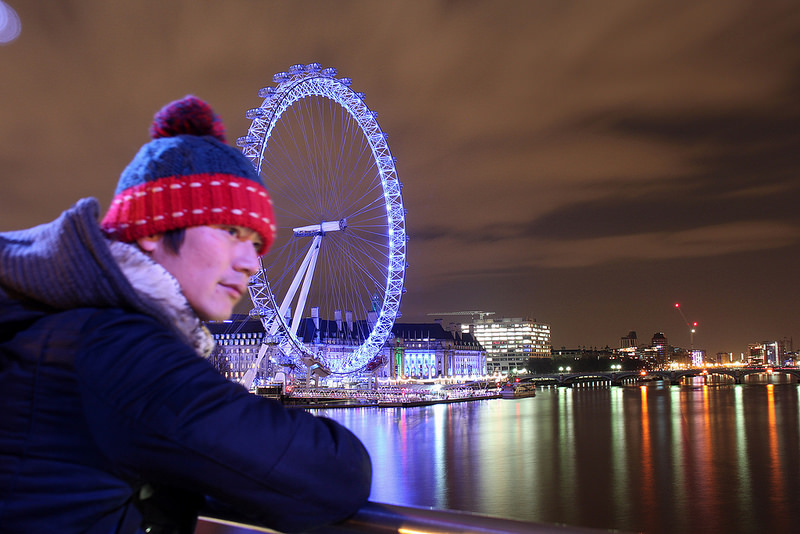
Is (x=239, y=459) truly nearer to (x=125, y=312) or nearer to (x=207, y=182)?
(x=125, y=312)

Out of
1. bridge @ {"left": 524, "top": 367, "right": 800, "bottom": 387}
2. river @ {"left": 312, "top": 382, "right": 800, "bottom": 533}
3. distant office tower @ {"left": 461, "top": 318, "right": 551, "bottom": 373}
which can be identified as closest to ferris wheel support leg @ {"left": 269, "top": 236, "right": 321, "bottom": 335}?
river @ {"left": 312, "top": 382, "right": 800, "bottom": 533}

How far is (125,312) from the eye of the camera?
83 cm

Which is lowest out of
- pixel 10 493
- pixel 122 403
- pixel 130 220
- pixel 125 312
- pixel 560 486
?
pixel 560 486

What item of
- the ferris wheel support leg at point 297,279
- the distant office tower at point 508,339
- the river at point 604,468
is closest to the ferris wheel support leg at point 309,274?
the ferris wheel support leg at point 297,279

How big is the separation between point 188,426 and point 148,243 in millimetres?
316

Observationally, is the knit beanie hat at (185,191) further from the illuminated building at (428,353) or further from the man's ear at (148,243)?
the illuminated building at (428,353)

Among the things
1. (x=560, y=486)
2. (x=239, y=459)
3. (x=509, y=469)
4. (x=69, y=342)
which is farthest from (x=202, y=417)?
(x=509, y=469)

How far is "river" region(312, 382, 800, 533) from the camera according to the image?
15555 millimetres

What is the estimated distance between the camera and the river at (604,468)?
612 inches

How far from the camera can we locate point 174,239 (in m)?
0.95

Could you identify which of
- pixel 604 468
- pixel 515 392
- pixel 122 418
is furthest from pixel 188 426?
pixel 515 392

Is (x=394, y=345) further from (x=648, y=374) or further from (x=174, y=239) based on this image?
(x=174, y=239)

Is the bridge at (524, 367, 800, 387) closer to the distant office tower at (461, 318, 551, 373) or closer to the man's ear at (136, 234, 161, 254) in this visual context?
the distant office tower at (461, 318, 551, 373)

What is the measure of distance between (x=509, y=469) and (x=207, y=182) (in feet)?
70.1
